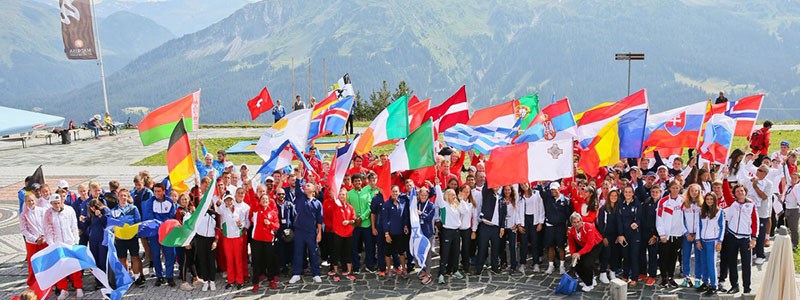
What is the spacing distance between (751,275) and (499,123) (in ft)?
19.2

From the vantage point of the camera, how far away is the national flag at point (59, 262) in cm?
1000

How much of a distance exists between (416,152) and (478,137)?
3.32m

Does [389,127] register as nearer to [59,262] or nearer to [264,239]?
[264,239]

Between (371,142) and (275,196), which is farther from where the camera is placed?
(371,142)

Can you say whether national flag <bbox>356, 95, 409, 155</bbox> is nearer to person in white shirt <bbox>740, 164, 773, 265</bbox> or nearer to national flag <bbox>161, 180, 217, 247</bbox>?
national flag <bbox>161, 180, 217, 247</bbox>

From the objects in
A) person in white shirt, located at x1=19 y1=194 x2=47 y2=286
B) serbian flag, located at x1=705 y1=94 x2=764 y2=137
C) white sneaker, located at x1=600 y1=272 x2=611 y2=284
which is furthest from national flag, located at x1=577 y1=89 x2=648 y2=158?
person in white shirt, located at x1=19 y1=194 x2=47 y2=286

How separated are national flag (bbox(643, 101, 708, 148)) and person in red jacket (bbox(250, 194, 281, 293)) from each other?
7.64 metres

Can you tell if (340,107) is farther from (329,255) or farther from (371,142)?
(329,255)

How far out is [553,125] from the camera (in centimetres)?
1416

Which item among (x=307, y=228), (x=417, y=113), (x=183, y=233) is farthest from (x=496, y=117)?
(x=183, y=233)

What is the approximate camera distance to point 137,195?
37.5 feet

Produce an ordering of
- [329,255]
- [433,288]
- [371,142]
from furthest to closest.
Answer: [371,142], [329,255], [433,288]

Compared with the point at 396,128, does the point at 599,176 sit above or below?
below

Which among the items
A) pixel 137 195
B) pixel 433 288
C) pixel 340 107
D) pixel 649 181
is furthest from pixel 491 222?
pixel 137 195
